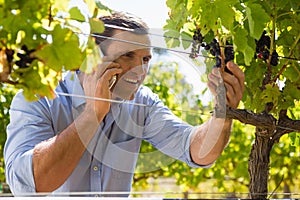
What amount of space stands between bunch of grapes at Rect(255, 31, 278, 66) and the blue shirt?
337mm

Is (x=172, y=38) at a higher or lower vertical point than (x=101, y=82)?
higher

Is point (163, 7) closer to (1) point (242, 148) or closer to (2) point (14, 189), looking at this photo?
(2) point (14, 189)

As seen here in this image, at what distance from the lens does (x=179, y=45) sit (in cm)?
146

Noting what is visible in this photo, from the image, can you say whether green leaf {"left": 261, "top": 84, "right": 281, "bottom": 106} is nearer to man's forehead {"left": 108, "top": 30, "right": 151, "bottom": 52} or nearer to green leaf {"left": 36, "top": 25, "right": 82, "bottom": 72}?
man's forehead {"left": 108, "top": 30, "right": 151, "bottom": 52}

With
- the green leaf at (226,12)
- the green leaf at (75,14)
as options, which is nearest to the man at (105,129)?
the green leaf at (226,12)


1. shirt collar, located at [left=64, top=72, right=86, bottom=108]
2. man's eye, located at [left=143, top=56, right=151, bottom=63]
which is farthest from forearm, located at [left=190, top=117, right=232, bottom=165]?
shirt collar, located at [left=64, top=72, right=86, bottom=108]

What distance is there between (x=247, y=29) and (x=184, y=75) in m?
0.26

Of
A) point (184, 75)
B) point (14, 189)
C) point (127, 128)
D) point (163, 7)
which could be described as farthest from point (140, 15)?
point (14, 189)

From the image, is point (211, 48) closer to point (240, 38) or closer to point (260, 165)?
point (240, 38)

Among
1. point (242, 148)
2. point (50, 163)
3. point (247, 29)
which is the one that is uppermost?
point (247, 29)

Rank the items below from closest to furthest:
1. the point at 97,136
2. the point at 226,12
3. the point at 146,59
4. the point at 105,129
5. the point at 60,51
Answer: the point at 60,51 < the point at 226,12 < the point at 146,59 < the point at 97,136 < the point at 105,129

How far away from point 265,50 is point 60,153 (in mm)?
538

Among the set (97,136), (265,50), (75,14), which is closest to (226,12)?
(265,50)

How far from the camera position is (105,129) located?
171 cm
